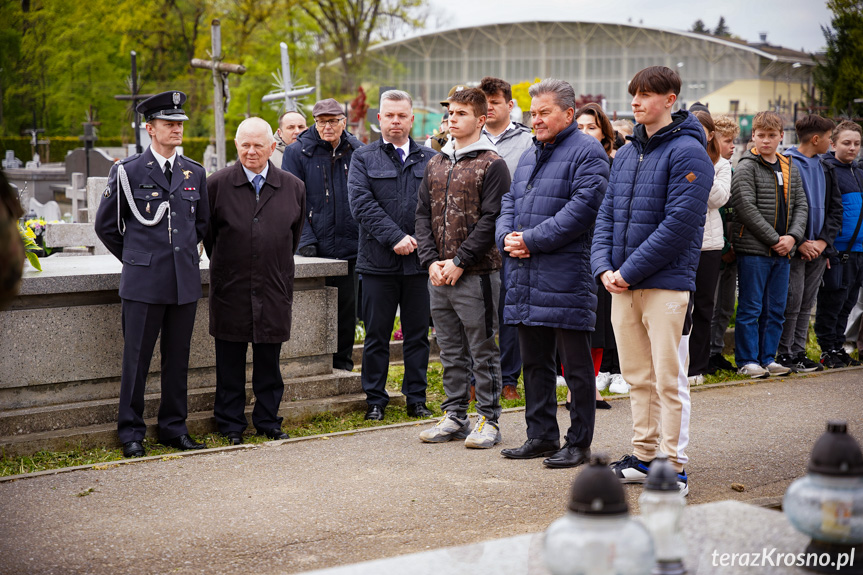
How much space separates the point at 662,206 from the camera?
5410mm

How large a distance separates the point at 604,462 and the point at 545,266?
345cm

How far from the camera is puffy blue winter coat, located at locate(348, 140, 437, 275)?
7297mm

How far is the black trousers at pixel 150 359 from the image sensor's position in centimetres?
629

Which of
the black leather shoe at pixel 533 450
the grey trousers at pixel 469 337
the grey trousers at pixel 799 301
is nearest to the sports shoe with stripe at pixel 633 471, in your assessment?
the black leather shoe at pixel 533 450

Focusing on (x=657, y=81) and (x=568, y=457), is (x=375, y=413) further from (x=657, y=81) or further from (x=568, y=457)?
(x=657, y=81)

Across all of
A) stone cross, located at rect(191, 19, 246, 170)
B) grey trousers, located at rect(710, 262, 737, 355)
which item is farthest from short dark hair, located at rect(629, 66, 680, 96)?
stone cross, located at rect(191, 19, 246, 170)

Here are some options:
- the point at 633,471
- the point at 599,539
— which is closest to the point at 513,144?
the point at 633,471

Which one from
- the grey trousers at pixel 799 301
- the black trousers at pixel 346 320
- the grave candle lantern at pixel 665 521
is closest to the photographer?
the grave candle lantern at pixel 665 521

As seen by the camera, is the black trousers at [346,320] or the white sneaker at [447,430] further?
the black trousers at [346,320]

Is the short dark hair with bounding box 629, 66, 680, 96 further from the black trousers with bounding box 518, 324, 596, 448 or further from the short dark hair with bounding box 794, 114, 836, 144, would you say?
the short dark hair with bounding box 794, 114, 836, 144

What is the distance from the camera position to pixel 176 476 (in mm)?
5723

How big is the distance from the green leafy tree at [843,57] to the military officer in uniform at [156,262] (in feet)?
108

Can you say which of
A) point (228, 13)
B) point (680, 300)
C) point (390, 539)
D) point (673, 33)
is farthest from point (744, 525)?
point (673, 33)

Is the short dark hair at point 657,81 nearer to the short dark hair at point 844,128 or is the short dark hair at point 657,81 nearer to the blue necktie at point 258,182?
the blue necktie at point 258,182
